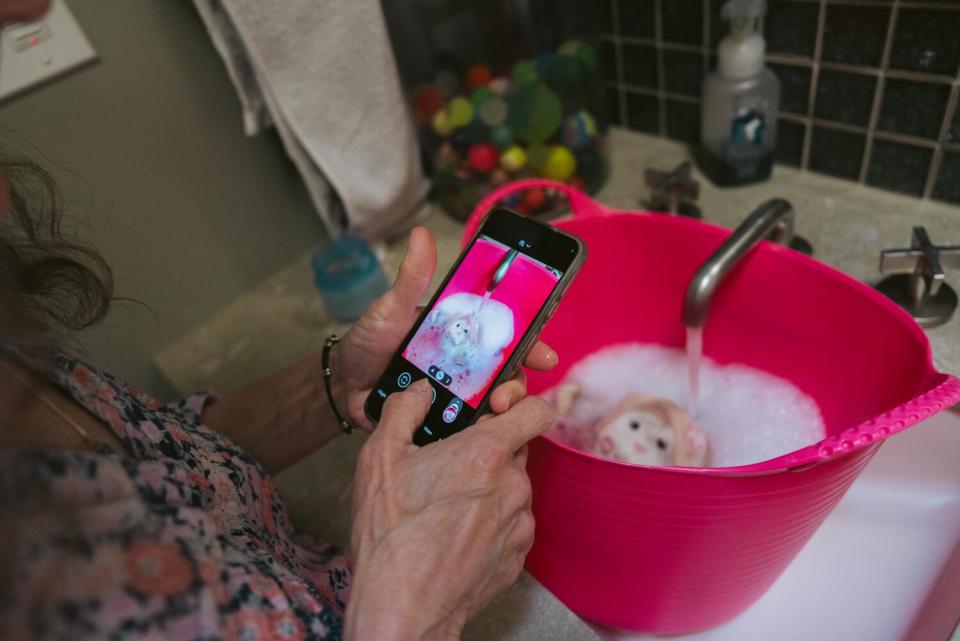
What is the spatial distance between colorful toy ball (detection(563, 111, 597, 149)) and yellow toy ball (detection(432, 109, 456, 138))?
15cm

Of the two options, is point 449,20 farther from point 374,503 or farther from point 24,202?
point 374,503

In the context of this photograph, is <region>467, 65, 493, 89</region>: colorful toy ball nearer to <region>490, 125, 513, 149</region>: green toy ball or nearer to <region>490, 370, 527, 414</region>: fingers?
<region>490, 125, 513, 149</region>: green toy ball

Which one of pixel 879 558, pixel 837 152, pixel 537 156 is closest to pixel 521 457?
pixel 879 558

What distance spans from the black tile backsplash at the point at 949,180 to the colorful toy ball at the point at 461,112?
1.72ft

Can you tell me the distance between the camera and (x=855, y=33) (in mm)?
641

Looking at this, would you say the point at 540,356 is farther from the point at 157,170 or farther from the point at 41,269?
the point at 157,170

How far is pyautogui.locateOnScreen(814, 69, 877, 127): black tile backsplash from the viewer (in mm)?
667

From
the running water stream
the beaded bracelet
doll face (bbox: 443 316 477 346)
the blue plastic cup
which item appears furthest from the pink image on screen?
the blue plastic cup

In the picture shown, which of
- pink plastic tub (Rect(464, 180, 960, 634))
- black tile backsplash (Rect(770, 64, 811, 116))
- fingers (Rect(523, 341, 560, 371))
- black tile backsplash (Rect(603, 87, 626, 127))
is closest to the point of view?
pink plastic tub (Rect(464, 180, 960, 634))

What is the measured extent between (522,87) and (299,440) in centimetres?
50

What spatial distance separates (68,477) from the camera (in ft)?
0.96

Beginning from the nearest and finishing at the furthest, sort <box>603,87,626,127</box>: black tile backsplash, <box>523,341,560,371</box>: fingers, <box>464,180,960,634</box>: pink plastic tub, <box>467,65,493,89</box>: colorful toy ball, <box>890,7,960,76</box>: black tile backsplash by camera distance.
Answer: <box>464,180,960,634</box>: pink plastic tub → <box>523,341,560,371</box>: fingers → <box>890,7,960,76</box>: black tile backsplash → <box>467,65,493,89</box>: colorful toy ball → <box>603,87,626,127</box>: black tile backsplash

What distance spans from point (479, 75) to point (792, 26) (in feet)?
1.19

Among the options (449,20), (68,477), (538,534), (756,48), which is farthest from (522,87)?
(68,477)
